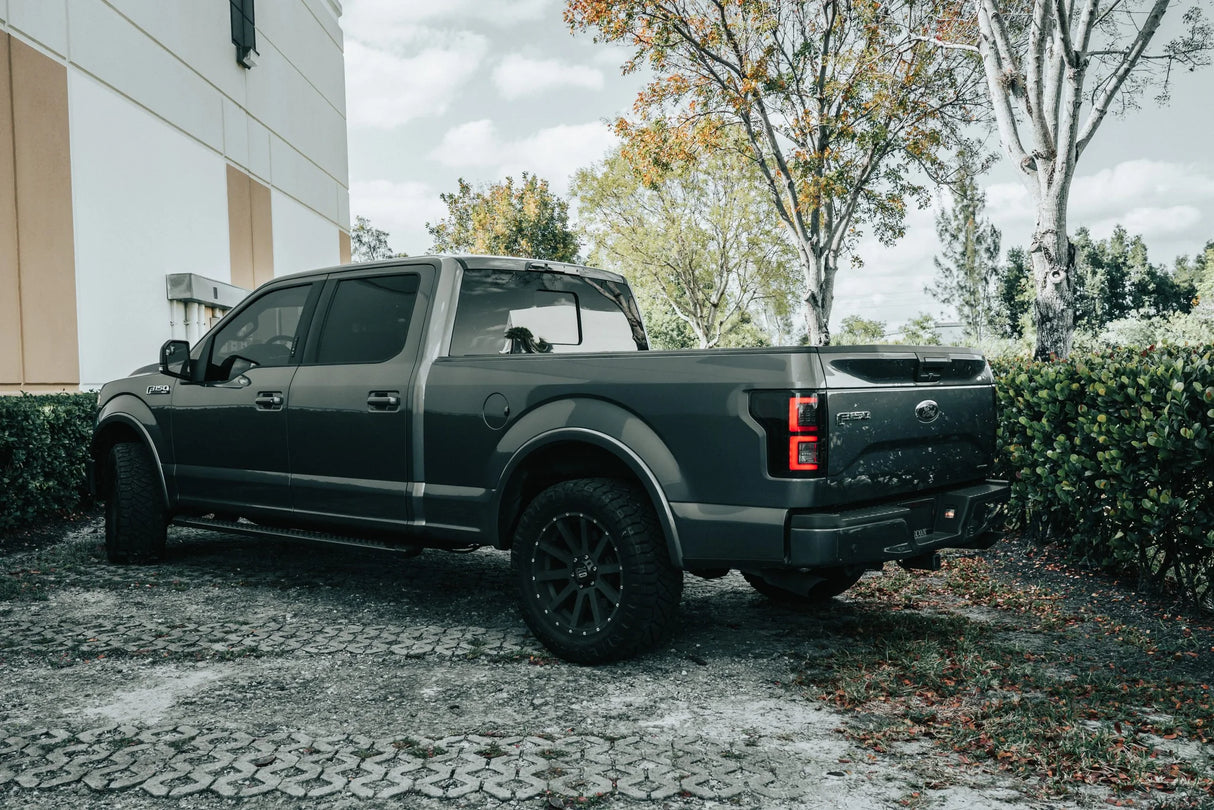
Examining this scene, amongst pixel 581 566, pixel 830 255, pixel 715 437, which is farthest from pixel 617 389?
pixel 830 255

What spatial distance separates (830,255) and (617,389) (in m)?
17.2

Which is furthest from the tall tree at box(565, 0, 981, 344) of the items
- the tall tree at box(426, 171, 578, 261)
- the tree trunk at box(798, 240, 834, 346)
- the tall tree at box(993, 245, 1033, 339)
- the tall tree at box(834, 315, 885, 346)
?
the tall tree at box(993, 245, 1033, 339)

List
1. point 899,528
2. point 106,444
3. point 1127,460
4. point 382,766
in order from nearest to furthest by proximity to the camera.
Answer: point 382,766 → point 899,528 → point 1127,460 → point 106,444

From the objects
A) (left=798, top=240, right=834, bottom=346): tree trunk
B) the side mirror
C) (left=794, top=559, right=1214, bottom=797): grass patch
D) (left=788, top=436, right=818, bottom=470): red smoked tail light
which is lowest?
(left=794, top=559, right=1214, bottom=797): grass patch

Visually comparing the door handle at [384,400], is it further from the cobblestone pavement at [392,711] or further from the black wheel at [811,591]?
the black wheel at [811,591]

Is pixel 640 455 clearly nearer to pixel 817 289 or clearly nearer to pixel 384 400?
pixel 384 400

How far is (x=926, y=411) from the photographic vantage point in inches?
171

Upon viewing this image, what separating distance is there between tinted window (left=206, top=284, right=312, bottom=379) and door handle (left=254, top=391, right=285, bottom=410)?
21 cm

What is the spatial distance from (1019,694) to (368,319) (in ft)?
12.8

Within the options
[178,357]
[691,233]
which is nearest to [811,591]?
[178,357]

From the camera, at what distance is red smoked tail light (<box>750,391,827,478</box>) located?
12.5ft

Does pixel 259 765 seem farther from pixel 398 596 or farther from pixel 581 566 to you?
pixel 398 596

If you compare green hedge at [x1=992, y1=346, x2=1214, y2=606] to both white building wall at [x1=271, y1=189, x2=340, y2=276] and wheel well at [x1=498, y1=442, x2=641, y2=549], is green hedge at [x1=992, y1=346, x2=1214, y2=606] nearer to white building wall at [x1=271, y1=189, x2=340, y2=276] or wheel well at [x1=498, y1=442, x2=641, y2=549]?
wheel well at [x1=498, y1=442, x2=641, y2=549]

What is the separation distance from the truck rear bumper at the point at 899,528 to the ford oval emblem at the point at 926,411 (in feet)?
1.20
